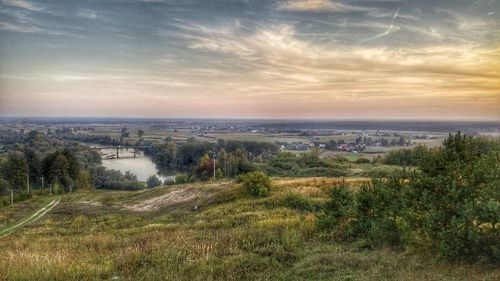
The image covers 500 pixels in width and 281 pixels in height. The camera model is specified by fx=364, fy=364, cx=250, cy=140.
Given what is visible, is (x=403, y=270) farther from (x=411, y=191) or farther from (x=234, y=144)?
(x=234, y=144)

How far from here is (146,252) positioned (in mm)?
12555

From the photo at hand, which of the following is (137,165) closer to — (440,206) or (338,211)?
(338,211)

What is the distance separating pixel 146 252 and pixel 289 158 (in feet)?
301

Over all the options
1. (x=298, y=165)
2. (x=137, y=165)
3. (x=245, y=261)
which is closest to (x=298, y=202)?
(x=245, y=261)

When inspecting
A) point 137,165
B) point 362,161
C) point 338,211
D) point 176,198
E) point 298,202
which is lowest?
point 137,165

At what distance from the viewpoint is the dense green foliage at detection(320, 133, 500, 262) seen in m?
8.17

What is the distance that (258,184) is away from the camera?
32.9 meters

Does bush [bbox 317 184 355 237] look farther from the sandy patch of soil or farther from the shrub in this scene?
the sandy patch of soil

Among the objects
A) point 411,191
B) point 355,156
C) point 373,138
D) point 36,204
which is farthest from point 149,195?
point 373,138

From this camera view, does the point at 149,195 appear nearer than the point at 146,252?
No

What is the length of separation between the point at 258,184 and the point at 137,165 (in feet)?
441

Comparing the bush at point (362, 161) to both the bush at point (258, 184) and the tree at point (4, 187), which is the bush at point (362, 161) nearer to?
the bush at point (258, 184)

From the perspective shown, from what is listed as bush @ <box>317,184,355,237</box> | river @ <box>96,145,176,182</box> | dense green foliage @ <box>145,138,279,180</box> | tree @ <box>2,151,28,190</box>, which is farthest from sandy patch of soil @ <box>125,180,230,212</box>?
river @ <box>96,145,176,182</box>

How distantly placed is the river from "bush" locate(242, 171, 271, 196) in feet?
298
